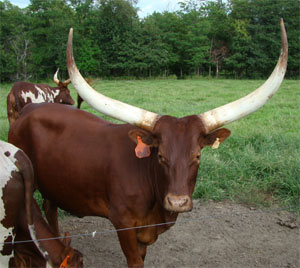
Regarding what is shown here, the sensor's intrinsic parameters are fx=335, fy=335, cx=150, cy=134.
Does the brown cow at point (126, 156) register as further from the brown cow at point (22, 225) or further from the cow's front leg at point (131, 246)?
the brown cow at point (22, 225)

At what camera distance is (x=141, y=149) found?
2285mm

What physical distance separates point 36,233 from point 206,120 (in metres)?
1.34

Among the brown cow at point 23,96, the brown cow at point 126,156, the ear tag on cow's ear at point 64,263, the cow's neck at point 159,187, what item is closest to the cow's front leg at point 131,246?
the brown cow at point 126,156

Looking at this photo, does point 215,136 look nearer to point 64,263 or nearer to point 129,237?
point 129,237

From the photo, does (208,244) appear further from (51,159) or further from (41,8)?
(41,8)

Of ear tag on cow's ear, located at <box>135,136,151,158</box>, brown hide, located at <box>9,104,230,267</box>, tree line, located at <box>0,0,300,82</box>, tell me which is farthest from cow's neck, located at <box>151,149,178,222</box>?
tree line, located at <box>0,0,300,82</box>

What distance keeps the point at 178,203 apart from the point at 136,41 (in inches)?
1277

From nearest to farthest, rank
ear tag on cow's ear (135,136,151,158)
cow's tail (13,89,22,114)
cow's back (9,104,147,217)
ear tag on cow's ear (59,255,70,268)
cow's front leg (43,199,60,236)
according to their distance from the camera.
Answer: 1. ear tag on cow's ear (59,255,70,268)
2. ear tag on cow's ear (135,136,151,158)
3. cow's back (9,104,147,217)
4. cow's front leg (43,199,60,236)
5. cow's tail (13,89,22,114)

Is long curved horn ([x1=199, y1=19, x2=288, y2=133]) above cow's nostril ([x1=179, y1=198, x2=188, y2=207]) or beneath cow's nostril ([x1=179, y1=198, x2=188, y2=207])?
→ above

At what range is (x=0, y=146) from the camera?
7.29 ft

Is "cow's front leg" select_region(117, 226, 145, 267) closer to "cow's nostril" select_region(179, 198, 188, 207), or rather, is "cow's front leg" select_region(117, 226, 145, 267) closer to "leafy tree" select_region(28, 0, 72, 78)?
"cow's nostril" select_region(179, 198, 188, 207)

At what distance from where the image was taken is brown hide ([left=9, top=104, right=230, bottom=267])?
7.07 feet

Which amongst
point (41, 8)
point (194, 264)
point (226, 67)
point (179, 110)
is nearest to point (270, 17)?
point (226, 67)

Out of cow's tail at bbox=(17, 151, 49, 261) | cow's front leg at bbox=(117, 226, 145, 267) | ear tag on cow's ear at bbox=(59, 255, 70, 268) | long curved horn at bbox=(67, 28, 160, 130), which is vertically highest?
long curved horn at bbox=(67, 28, 160, 130)
